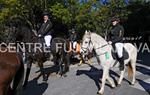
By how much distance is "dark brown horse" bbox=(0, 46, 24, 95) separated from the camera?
6783 mm

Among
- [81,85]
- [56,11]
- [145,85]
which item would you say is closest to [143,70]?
[145,85]

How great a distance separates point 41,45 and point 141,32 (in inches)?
827

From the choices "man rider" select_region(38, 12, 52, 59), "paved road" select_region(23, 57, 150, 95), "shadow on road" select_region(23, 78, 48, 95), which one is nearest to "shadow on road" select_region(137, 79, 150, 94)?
"paved road" select_region(23, 57, 150, 95)

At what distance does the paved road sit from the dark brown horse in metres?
3.61

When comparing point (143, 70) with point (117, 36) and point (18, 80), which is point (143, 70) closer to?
Answer: point (117, 36)

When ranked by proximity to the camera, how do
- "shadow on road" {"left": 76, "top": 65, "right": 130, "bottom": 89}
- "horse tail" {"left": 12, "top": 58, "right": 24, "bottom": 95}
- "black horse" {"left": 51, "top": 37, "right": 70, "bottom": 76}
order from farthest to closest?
"black horse" {"left": 51, "top": 37, "right": 70, "bottom": 76} → "shadow on road" {"left": 76, "top": 65, "right": 130, "bottom": 89} → "horse tail" {"left": 12, "top": 58, "right": 24, "bottom": 95}

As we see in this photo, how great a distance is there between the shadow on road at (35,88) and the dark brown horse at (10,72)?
3.61 m

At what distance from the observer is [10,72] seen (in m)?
6.99

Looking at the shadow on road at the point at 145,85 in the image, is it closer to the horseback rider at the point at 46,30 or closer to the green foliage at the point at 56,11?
the horseback rider at the point at 46,30

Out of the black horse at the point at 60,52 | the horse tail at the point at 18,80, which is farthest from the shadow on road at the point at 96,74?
the horse tail at the point at 18,80

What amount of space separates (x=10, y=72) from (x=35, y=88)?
16.2 feet

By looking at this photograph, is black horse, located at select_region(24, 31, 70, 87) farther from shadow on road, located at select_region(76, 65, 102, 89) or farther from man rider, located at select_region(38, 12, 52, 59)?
shadow on road, located at select_region(76, 65, 102, 89)

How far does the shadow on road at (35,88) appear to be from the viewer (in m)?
11.2

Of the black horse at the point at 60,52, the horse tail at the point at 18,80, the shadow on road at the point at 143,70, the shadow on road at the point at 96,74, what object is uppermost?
the horse tail at the point at 18,80
